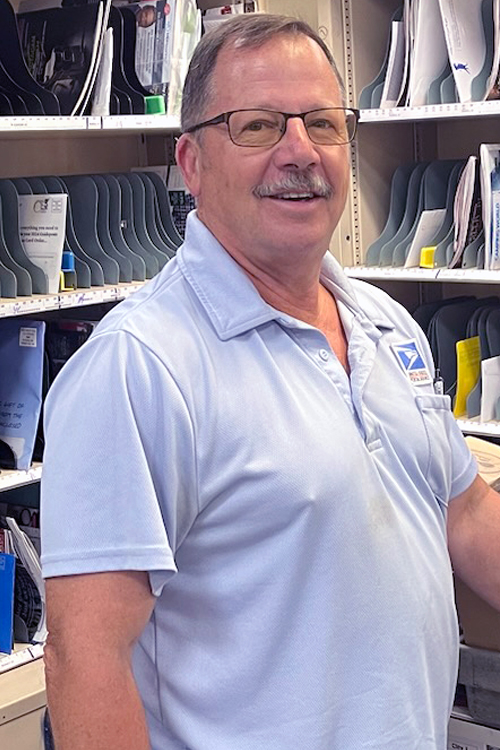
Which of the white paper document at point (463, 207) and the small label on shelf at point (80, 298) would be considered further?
the white paper document at point (463, 207)

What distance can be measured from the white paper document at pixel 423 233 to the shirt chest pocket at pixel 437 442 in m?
1.79

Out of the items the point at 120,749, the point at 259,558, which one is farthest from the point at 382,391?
the point at 120,749

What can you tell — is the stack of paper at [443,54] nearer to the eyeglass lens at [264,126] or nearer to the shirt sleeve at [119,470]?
the eyeglass lens at [264,126]

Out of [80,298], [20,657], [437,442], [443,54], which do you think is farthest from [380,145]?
[437,442]

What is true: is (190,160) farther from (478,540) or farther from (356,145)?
(356,145)

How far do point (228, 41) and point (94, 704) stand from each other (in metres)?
0.83

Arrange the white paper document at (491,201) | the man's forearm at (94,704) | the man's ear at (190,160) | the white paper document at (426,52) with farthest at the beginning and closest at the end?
the white paper document at (426,52)
the white paper document at (491,201)
the man's ear at (190,160)
the man's forearm at (94,704)

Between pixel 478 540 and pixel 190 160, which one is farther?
pixel 478 540

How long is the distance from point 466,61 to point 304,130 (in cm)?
187

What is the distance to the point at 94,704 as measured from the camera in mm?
1210

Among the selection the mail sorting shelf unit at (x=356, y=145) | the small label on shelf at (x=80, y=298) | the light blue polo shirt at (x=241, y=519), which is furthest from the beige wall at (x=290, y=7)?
the light blue polo shirt at (x=241, y=519)

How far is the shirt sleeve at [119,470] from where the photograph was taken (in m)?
1.22

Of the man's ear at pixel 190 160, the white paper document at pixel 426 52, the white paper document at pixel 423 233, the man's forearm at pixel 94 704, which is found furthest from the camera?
the white paper document at pixel 423 233

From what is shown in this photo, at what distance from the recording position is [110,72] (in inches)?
119
